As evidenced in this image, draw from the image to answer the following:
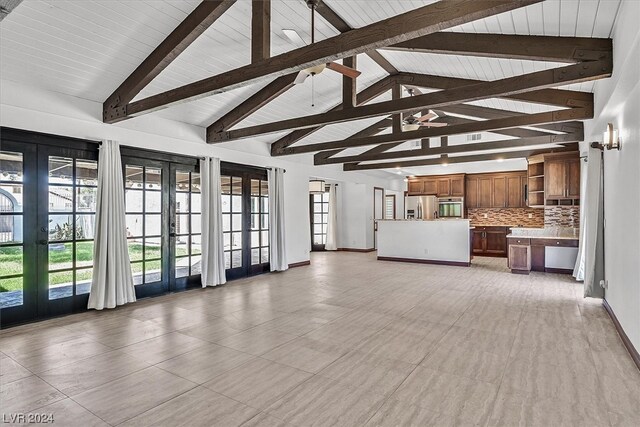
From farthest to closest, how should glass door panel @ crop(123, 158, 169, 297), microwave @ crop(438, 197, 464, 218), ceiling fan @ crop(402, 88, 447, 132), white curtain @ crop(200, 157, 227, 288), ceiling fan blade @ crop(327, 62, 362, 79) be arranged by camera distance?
microwave @ crop(438, 197, 464, 218)
white curtain @ crop(200, 157, 227, 288)
ceiling fan @ crop(402, 88, 447, 132)
glass door panel @ crop(123, 158, 169, 297)
ceiling fan blade @ crop(327, 62, 362, 79)

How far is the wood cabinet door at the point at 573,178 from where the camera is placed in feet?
24.2

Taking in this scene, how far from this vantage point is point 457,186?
11070mm

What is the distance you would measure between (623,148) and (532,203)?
5439 mm

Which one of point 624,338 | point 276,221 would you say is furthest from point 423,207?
point 624,338

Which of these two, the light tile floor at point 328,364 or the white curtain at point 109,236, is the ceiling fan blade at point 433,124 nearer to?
the light tile floor at point 328,364

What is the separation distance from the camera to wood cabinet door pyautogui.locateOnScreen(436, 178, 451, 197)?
36.8 feet

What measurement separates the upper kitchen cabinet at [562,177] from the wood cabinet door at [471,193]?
10.3 feet

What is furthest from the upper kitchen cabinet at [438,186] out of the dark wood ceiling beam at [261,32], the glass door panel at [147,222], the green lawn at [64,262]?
the dark wood ceiling beam at [261,32]

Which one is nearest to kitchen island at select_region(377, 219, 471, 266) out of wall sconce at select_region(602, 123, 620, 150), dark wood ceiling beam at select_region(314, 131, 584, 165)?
dark wood ceiling beam at select_region(314, 131, 584, 165)

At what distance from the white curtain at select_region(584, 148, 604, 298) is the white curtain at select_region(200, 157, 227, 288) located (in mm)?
5897

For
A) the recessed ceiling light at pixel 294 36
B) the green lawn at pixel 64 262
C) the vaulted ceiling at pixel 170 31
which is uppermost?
the recessed ceiling light at pixel 294 36

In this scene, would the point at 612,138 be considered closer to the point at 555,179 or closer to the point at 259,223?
the point at 555,179

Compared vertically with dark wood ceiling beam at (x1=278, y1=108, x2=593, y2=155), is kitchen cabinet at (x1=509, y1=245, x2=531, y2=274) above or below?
below

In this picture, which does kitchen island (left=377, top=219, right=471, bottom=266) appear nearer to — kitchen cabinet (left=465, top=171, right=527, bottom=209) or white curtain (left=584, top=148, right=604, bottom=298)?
kitchen cabinet (left=465, top=171, right=527, bottom=209)
